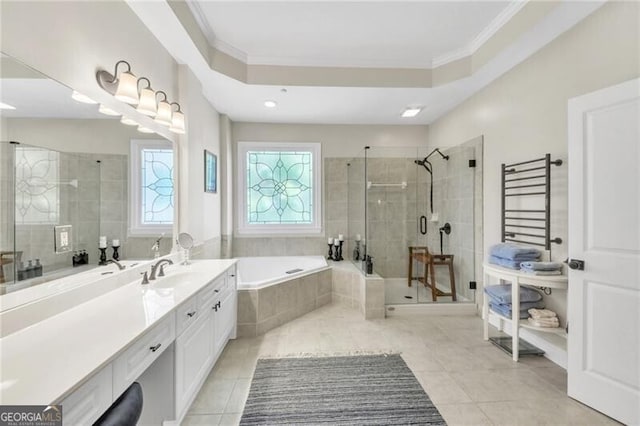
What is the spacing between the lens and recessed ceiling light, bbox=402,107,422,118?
12.1 feet

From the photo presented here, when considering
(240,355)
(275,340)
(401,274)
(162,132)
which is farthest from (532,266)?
(162,132)

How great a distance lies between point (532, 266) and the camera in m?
2.19

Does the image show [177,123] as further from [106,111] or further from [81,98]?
[81,98]

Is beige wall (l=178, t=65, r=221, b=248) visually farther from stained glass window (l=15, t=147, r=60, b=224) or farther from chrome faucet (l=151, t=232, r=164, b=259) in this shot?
stained glass window (l=15, t=147, r=60, b=224)

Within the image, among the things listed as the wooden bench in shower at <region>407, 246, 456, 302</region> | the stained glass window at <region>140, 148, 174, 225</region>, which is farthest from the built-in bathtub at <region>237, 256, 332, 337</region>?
the wooden bench in shower at <region>407, 246, 456, 302</region>

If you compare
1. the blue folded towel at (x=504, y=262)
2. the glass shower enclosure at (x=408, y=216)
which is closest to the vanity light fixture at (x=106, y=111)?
the glass shower enclosure at (x=408, y=216)

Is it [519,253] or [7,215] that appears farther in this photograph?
[519,253]

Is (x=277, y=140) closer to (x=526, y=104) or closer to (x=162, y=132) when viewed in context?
(x=162, y=132)

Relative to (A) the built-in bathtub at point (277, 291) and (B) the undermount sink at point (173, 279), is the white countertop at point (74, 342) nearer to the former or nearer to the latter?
(B) the undermount sink at point (173, 279)

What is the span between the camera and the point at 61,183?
141 centimetres

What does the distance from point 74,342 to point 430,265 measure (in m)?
3.51

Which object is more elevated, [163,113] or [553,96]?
[553,96]

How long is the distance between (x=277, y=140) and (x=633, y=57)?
3633 mm

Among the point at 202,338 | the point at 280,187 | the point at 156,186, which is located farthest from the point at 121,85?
the point at 280,187
